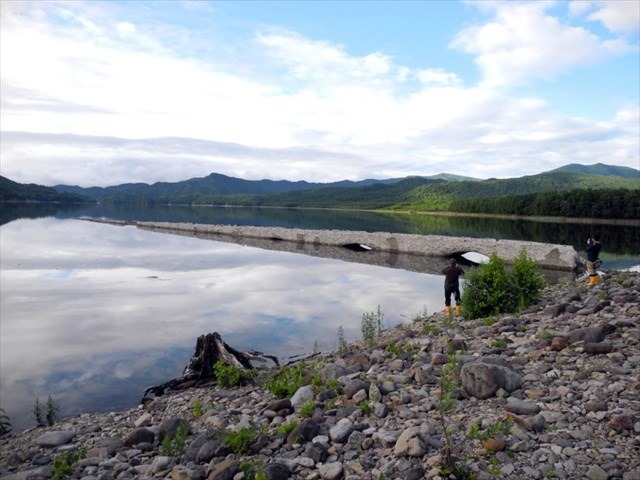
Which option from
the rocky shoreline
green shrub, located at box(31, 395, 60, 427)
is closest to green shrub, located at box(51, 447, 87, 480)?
the rocky shoreline

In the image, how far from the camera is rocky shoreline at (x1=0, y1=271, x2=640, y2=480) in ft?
24.4

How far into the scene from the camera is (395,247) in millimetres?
54562

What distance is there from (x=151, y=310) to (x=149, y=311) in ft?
0.87

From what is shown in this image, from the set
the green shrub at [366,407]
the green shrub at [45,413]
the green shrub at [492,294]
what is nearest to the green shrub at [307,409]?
the green shrub at [366,407]

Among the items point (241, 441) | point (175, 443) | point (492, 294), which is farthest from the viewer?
point (492, 294)

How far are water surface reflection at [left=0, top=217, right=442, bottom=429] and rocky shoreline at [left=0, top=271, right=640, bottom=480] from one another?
9.96 feet

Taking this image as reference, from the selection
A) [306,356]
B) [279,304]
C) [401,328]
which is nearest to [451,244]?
[279,304]

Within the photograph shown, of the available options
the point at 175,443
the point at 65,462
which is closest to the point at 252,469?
the point at 175,443

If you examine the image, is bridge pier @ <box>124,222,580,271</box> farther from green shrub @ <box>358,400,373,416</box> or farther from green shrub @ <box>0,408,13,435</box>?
green shrub @ <box>0,408,13,435</box>

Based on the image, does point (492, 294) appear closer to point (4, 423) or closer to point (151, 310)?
point (4, 423)

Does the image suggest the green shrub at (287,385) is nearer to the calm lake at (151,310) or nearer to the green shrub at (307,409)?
the green shrub at (307,409)

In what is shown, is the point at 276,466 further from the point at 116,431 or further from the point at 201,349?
the point at 201,349

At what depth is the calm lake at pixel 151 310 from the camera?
15844 mm

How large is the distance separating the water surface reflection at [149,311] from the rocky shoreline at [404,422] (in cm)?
304
